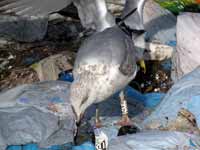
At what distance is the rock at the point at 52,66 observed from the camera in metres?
3.86

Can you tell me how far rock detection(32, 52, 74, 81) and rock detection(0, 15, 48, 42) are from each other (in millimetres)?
582

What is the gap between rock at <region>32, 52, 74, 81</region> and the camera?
3857 millimetres

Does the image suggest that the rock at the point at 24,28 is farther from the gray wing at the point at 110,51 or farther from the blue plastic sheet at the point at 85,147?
the blue plastic sheet at the point at 85,147

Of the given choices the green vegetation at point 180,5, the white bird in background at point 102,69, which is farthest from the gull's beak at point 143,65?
the green vegetation at point 180,5

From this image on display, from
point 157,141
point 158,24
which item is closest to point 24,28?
point 158,24

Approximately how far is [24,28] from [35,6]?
0.82m

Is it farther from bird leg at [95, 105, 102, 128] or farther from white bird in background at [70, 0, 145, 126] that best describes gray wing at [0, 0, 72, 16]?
bird leg at [95, 105, 102, 128]

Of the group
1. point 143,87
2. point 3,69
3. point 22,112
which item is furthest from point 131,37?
point 3,69

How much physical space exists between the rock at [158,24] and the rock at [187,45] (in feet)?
1.58

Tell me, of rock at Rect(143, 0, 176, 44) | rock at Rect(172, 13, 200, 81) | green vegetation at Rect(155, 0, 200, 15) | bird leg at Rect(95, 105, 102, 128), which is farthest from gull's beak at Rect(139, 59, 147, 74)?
green vegetation at Rect(155, 0, 200, 15)

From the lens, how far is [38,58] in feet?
14.0

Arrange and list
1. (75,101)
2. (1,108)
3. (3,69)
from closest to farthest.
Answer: (75,101) → (1,108) → (3,69)

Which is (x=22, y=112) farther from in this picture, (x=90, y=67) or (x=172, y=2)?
(x=172, y=2)

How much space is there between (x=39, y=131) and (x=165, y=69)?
4.00 feet
